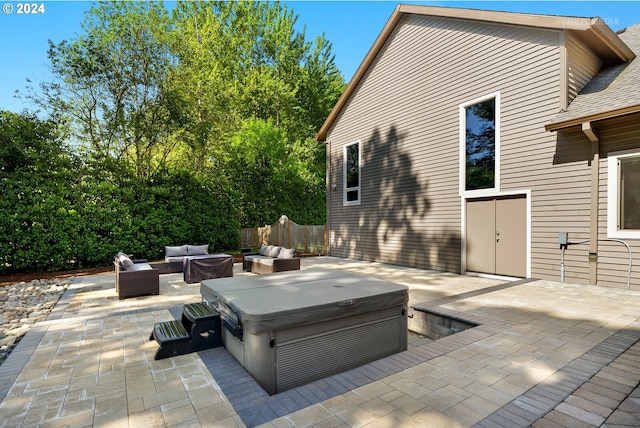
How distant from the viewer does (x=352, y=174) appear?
11492 millimetres

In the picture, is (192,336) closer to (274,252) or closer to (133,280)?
(133,280)

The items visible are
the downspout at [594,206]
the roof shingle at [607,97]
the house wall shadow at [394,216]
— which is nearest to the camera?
the roof shingle at [607,97]

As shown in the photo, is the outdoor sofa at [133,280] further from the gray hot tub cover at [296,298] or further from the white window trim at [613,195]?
the white window trim at [613,195]

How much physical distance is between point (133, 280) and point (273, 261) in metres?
3.03

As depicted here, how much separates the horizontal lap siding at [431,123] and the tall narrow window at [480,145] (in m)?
0.24

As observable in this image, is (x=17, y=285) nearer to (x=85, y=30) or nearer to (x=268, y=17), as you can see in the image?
(x=85, y=30)

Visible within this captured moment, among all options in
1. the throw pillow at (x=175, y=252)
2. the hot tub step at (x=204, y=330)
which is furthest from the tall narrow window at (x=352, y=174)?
the hot tub step at (x=204, y=330)

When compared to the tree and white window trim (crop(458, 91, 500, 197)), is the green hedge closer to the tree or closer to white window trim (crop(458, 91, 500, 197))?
the tree

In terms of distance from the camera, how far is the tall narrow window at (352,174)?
11.2 metres

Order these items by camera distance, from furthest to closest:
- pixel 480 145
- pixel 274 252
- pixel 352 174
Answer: pixel 352 174 → pixel 274 252 → pixel 480 145

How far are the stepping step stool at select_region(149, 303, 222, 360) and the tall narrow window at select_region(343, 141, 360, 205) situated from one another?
8.16m

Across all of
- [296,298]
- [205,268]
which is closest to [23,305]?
[205,268]

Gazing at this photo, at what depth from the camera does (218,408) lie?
2279mm

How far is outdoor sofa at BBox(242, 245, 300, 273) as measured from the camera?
26.0 ft
